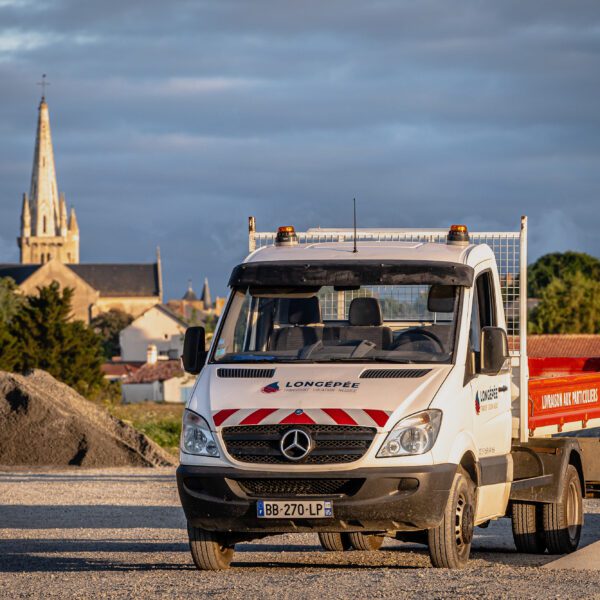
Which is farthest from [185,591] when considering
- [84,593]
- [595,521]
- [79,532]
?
[595,521]

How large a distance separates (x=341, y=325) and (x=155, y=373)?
130 meters

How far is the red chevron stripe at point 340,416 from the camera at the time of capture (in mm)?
10289

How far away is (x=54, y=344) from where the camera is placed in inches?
3278

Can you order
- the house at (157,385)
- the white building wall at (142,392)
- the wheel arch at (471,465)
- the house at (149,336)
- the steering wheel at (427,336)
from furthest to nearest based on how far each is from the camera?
1. the house at (149,336)
2. the white building wall at (142,392)
3. the house at (157,385)
4. the steering wheel at (427,336)
5. the wheel arch at (471,465)

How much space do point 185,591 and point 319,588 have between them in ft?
2.96

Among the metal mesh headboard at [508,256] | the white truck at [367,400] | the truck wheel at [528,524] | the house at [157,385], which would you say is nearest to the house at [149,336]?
the house at [157,385]

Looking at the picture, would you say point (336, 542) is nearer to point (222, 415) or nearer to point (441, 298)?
point (441, 298)

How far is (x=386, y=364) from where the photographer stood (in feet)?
36.0

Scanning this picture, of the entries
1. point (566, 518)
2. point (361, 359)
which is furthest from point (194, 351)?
point (566, 518)

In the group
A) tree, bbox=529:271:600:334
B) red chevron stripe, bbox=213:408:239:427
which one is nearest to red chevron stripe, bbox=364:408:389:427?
red chevron stripe, bbox=213:408:239:427

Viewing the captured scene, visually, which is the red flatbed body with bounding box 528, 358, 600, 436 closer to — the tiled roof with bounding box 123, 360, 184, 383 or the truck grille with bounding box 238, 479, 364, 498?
the truck grille with bounding box 238, 479, 364, 498

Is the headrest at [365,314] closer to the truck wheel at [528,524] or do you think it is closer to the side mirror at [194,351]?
the side mirror at [194,351]

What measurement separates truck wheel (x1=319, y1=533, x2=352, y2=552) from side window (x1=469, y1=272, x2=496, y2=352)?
292cm

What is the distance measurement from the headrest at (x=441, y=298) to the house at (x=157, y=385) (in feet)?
395
